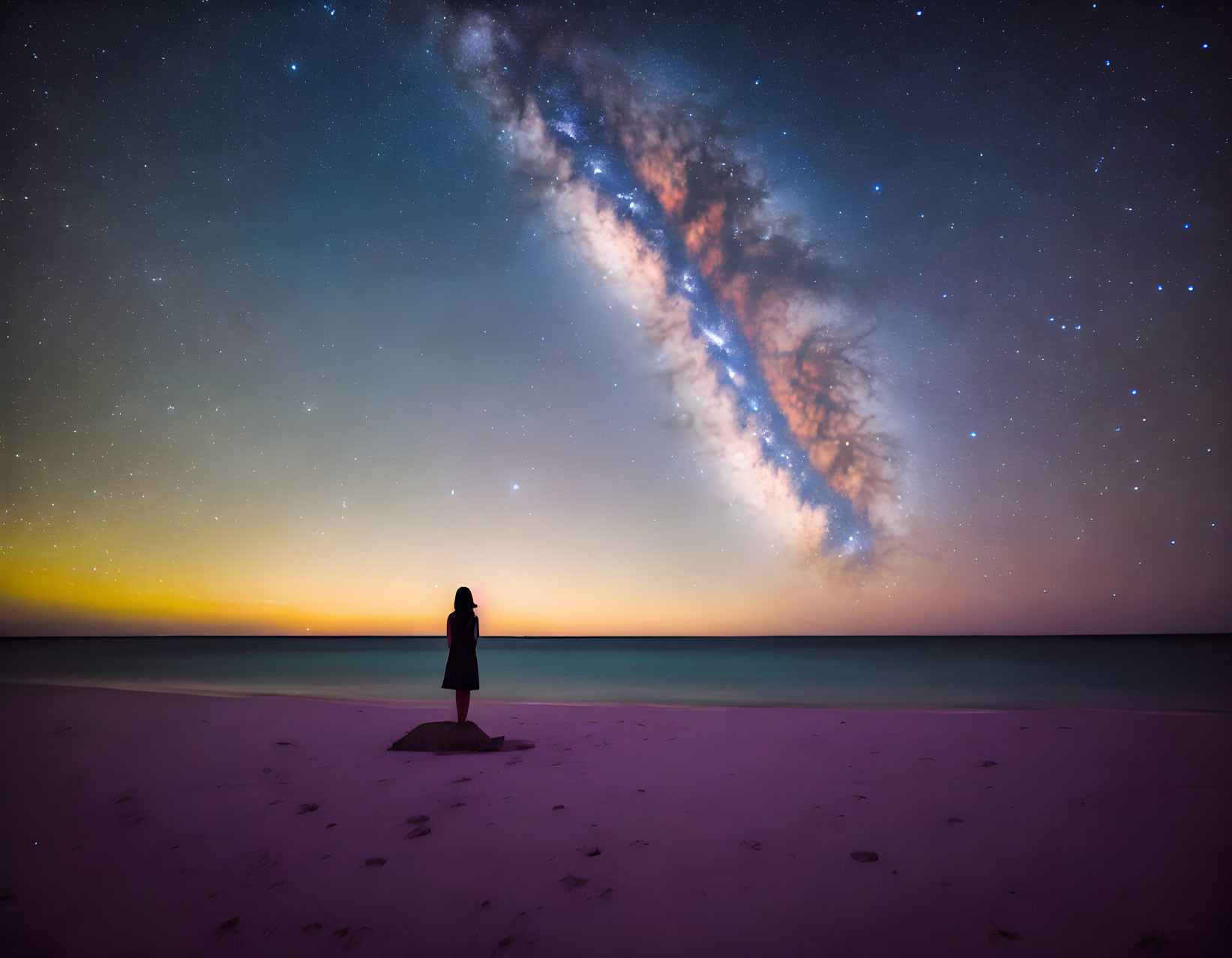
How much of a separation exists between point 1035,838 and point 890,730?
167 inches

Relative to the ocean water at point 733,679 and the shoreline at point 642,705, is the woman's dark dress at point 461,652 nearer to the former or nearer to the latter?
the shoreline at point 642,705

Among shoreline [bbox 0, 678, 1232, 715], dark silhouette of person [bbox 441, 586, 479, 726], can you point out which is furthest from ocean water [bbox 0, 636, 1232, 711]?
dark silhouette of person [bbox 441, 586, 479, 726]

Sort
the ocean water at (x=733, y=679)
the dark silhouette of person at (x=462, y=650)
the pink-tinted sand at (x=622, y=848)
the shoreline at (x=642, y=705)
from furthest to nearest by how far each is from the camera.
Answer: the ocean water at (x=733, y=679)
the shoreline at (x=642, y=705)
the dark silhouette of person at (x=462, y=650)
the pink-tinted sand at (x=622, y=848)

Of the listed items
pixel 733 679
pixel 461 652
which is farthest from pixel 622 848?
pixel 733 679

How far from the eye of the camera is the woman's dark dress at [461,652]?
746cm

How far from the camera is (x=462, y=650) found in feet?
24.7

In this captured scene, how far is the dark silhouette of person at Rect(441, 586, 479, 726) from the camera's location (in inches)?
293

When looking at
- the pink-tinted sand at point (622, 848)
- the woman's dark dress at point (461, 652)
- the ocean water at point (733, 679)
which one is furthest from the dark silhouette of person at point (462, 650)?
the ocean water at point (733, 679)

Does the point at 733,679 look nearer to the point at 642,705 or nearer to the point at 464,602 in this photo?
the point at 642,705

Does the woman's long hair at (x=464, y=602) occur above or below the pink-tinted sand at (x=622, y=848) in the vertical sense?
above

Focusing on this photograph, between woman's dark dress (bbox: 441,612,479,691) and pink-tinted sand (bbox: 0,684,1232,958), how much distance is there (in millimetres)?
1064

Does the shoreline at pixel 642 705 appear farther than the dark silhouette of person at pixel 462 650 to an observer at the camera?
Yes

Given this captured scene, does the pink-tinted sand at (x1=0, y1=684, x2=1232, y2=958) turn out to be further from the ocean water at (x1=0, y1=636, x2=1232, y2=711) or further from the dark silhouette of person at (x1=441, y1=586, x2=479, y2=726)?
the ocean water at (x1=0, y1=636, x2=1232, y2=711)

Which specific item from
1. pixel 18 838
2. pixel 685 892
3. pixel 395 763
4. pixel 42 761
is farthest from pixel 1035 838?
pixel 42 761
